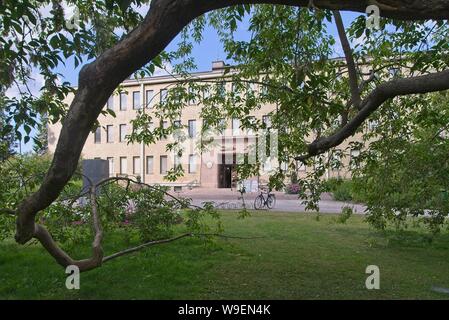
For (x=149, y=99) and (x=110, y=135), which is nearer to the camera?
A: (x=149, y=99)

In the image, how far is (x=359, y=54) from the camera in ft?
24.6

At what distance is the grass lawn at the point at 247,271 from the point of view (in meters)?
7.27

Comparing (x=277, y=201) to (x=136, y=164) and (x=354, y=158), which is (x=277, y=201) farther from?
(x=136, y=164)

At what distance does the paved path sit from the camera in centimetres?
2094

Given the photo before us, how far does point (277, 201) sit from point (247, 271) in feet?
67.9

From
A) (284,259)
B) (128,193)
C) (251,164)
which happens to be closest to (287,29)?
(251,164)

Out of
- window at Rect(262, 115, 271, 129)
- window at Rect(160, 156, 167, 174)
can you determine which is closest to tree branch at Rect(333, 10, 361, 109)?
window at Rect(262, 115, 271, 129)

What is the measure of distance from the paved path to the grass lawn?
1.19 m

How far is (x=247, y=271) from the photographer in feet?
28.6

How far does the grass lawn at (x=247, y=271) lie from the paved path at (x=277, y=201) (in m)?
A: 1.19

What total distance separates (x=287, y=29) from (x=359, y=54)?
4.13 feet

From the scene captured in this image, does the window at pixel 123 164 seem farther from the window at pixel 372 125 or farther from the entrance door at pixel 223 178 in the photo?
the window at pixel 372 125

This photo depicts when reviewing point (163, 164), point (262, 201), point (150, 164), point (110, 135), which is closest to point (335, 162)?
point (262, 201)
